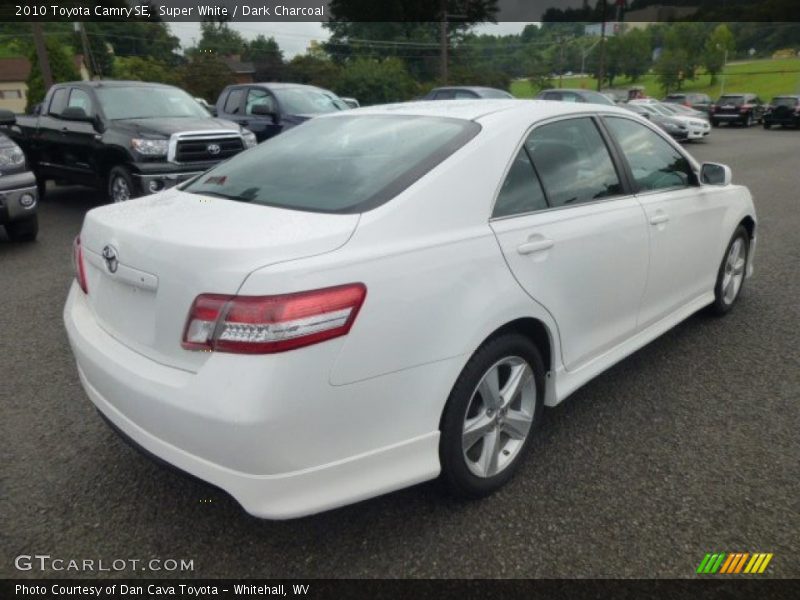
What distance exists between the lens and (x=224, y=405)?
72.6 inches

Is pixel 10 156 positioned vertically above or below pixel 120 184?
above

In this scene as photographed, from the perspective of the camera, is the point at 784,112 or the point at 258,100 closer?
the point at 258,100

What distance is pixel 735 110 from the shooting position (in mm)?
29812

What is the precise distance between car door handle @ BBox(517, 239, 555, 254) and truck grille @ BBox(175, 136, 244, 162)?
240 inches

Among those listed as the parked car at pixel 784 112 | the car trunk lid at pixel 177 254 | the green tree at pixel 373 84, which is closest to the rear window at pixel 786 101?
the parked car at pixel 784 112

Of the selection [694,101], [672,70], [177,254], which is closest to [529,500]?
[177,254]

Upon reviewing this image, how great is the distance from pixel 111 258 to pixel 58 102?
813cm

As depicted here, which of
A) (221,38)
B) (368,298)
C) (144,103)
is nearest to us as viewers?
(368,298)

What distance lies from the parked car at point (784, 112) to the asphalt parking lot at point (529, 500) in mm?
29693

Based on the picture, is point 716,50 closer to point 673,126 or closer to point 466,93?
point 673,126

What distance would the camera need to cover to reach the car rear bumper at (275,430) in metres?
1.83

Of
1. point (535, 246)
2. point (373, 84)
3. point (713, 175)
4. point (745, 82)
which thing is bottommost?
point (535, 246)

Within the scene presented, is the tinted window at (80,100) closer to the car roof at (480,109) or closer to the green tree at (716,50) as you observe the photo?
the car roof at (480,109)

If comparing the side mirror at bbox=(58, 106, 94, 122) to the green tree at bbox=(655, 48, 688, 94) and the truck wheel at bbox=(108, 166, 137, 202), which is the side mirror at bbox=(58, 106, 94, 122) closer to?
the truck wheel at bbox=(108, 166, 137, 202)
